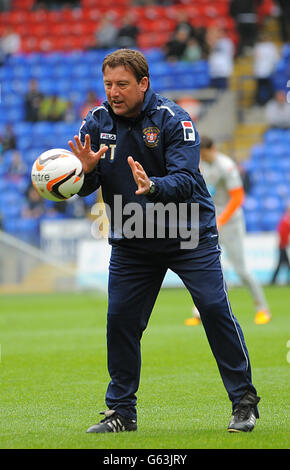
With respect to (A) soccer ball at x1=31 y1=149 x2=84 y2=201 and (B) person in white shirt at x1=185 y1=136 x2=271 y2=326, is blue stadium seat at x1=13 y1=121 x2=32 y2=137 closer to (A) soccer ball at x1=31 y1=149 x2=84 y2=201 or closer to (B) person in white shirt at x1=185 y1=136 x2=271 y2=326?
(B) person in white shirt at x1=185 y1=136 x2=271 y2=326

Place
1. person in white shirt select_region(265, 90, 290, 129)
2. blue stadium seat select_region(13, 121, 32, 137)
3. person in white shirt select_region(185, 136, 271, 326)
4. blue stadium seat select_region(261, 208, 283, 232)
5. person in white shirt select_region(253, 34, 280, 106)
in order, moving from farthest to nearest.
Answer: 1. blue stadium seat select_region(13, 121, 32, 137)
2. person in white shirt select_region(253, 34, 280, 106)
3. person in white shirt select_region(265, 90, 290, 129)
4. blue stadium seat select_region(261, 208, 283, 232)
5. person in white shirt select_region(185, 136, 271, 326)

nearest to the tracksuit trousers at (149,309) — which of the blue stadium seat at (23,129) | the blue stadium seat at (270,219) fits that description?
the blue stadium seat at (270,219)

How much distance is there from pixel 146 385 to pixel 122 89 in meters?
3.01

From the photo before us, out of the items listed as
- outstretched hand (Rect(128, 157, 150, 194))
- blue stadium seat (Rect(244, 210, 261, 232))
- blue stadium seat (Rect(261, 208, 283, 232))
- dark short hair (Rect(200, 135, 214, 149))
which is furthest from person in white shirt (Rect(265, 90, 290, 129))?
outstretched hand (Rect(128, 157, 150, 194))

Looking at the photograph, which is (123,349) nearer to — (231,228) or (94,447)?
(94,447)

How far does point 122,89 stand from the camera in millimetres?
5195

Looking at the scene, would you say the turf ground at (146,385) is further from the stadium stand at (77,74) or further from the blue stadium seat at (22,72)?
the blue stadium seat at (22,72)

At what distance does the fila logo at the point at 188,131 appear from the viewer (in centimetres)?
524

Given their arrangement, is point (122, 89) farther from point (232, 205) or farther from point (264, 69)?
point (264, 69)

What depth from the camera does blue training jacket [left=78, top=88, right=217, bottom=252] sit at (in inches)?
206

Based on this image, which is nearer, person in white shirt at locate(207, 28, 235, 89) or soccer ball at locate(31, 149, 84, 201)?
soccer ball at locate(31, 149, 84, 201)

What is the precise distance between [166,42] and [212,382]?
64.0 ft

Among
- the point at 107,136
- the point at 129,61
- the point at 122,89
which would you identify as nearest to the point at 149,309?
the point at 107,136

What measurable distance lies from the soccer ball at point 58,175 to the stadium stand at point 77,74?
14.4 meters
